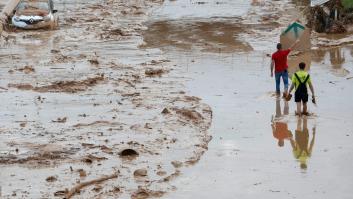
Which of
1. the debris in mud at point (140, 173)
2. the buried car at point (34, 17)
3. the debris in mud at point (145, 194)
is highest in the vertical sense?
the buried car at point (34, 17)

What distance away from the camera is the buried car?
31406mm

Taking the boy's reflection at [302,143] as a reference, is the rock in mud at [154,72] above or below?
above

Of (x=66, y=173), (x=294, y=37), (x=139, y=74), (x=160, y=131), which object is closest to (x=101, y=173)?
(x=66, y=173)

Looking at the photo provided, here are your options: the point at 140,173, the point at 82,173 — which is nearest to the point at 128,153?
the point at 140,173

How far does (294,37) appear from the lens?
22.6 metres

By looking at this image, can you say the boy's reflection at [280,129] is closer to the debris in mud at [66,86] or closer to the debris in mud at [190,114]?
the debris in mud at [190,114]

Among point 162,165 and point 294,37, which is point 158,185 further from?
point 294,37

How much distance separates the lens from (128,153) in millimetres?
13789

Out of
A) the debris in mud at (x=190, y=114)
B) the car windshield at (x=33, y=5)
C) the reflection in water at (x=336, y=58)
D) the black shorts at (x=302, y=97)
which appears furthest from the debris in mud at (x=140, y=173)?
the car windshield at (x=33, y=5)

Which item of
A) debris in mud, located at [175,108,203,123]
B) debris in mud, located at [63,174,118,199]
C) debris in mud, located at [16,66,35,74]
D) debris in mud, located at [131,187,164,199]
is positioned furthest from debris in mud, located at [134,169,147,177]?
debris in mud, located at [16,66,35,74]

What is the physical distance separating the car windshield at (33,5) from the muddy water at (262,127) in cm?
679

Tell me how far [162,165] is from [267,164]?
200 centimetres

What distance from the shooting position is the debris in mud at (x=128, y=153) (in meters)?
13.7

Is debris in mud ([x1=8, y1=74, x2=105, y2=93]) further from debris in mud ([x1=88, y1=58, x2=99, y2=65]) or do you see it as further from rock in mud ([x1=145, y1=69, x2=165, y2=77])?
debris in mud ([x1=88, y1=58, x2=99, y2=65])
